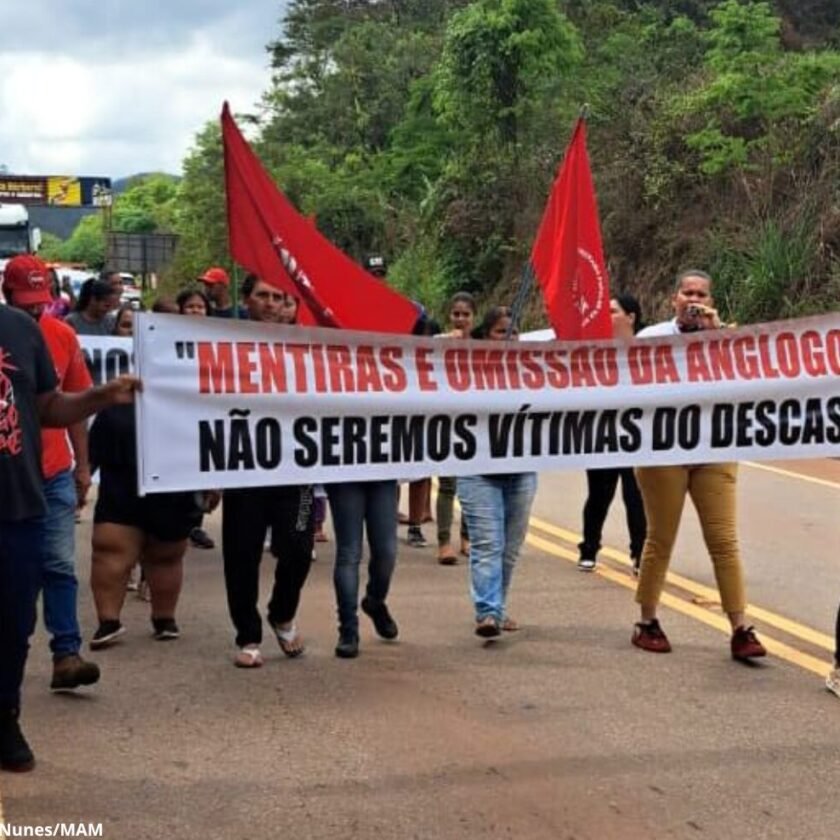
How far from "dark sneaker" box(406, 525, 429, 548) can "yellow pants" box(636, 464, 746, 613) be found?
3034 millimetres

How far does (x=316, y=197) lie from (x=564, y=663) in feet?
105

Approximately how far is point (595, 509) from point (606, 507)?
0.22ft

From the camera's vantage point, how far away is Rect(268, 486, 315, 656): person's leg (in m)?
6.09

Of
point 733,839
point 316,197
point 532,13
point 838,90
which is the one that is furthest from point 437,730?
point 316,197

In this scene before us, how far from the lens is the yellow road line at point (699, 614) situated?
244 inches

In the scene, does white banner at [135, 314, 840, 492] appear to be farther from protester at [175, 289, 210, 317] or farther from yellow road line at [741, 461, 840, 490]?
yellow road line at [741, 461, 840, 490]

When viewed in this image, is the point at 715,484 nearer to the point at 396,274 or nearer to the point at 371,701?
the point at 371,701

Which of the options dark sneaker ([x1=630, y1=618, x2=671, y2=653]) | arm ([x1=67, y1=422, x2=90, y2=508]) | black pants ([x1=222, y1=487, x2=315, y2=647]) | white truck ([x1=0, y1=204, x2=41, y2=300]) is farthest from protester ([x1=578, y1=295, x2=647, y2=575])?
white truck ([x1=0, y1=204, x2=41, y2=300])

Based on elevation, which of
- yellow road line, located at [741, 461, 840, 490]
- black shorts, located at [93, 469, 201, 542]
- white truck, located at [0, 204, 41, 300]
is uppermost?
white truck, located at [0, 204, 41, 300]

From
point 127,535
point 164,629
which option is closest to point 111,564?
point 127,535

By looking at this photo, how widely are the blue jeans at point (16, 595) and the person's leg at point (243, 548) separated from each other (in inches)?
52.8

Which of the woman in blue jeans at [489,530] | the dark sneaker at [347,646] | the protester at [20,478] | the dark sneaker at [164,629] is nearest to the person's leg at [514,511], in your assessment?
the woman in blue jeans at [489,530]

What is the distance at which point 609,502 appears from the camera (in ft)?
27.0

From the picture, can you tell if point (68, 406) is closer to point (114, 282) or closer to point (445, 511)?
point (114, 282)
